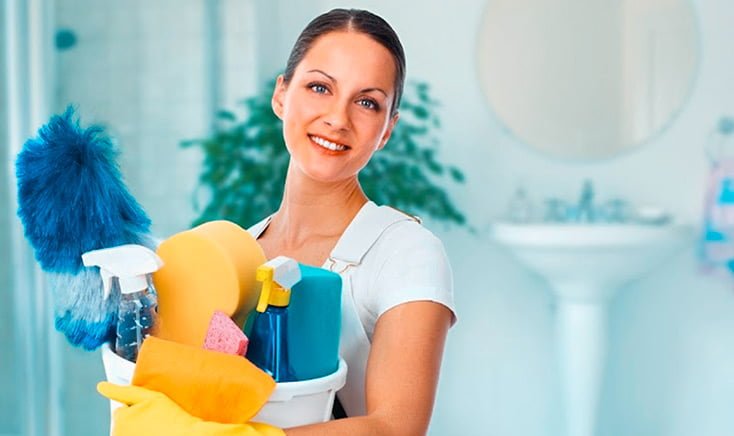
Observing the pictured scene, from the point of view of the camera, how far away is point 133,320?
72cm

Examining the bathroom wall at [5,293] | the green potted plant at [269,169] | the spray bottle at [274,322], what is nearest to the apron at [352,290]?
the spray bottle at [274,322]

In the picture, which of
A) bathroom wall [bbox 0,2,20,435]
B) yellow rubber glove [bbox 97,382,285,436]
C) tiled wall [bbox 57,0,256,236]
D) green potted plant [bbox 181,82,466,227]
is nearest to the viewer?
yellow rubber glove [bbox 97,382,285,436]

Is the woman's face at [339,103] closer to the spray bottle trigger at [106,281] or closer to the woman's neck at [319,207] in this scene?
the woman's neck at [319,207]

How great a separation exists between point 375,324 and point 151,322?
286 millimetres

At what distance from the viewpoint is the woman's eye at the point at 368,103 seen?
96cm

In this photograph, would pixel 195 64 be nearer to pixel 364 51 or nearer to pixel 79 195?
pixel 364 51

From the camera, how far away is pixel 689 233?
2809 millimetres

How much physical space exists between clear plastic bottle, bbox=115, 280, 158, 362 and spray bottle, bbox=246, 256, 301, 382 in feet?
0.29

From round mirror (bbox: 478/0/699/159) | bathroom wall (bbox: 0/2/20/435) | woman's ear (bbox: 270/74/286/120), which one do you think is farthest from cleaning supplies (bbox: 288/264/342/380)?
round mirror (bbox: 478/0/699/159)

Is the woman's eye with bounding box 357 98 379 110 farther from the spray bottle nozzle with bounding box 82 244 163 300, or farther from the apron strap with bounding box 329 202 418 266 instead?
the spray bottle nozzle with bounding box 82 244 163 300

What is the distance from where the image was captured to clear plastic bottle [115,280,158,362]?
712 millimetres

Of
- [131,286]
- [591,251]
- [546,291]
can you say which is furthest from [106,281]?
[546,291]

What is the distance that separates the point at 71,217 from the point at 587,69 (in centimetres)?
252

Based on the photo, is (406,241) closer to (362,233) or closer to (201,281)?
(362,233)
